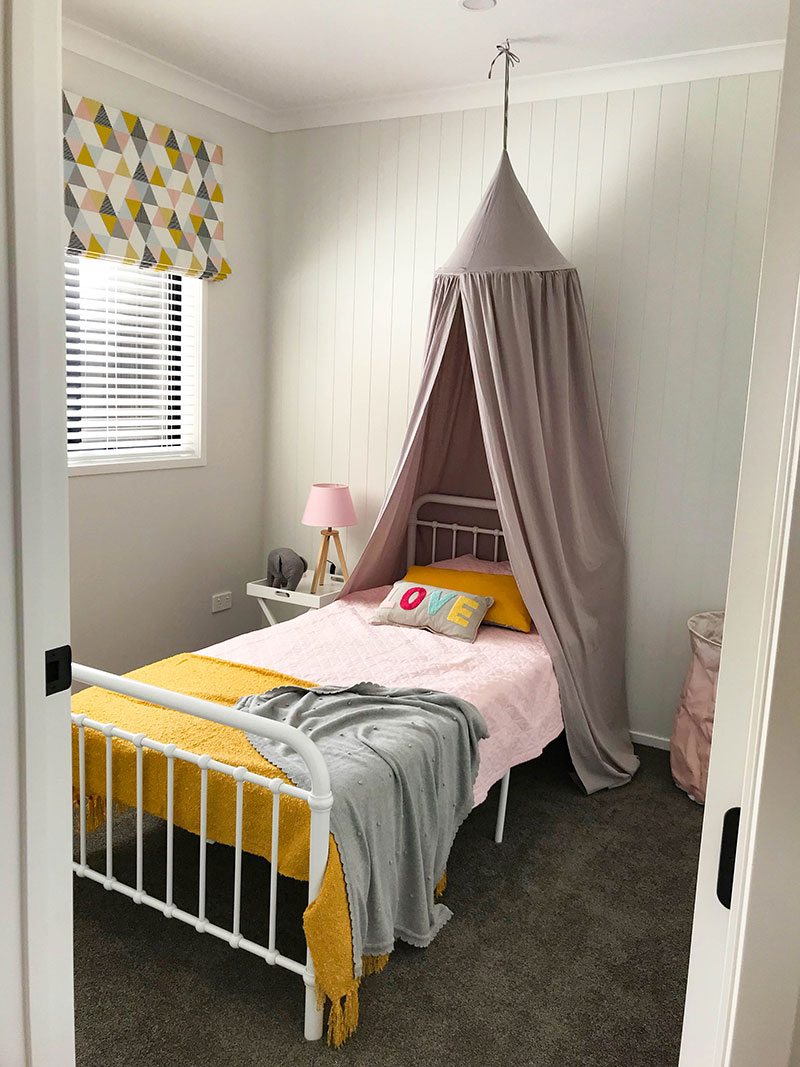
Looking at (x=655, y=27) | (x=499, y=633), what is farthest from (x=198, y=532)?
(x=655, y=27)

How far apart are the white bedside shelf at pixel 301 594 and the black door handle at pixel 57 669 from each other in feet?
8.92

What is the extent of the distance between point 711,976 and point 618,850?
6.90ft

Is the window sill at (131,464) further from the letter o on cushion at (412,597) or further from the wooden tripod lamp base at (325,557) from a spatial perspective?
the letter o on cushion at (412,597)

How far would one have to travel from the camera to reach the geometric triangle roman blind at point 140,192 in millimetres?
3477

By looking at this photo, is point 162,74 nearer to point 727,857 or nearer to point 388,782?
point 388,782

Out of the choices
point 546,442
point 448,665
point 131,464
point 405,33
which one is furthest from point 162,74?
point 448,665

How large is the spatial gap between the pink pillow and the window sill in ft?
4.15

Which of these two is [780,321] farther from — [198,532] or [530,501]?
[198,532]

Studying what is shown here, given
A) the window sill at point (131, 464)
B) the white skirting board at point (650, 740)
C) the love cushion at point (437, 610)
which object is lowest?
the white skirting board at point (650, 740)

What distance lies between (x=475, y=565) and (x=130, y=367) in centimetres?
178

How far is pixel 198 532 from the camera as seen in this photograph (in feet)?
14.2

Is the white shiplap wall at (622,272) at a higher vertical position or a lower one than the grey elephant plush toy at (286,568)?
higher

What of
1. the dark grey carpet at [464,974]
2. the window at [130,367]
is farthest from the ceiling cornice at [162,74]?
the dark grey carpet at [464,974]

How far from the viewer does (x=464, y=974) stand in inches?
90.4
